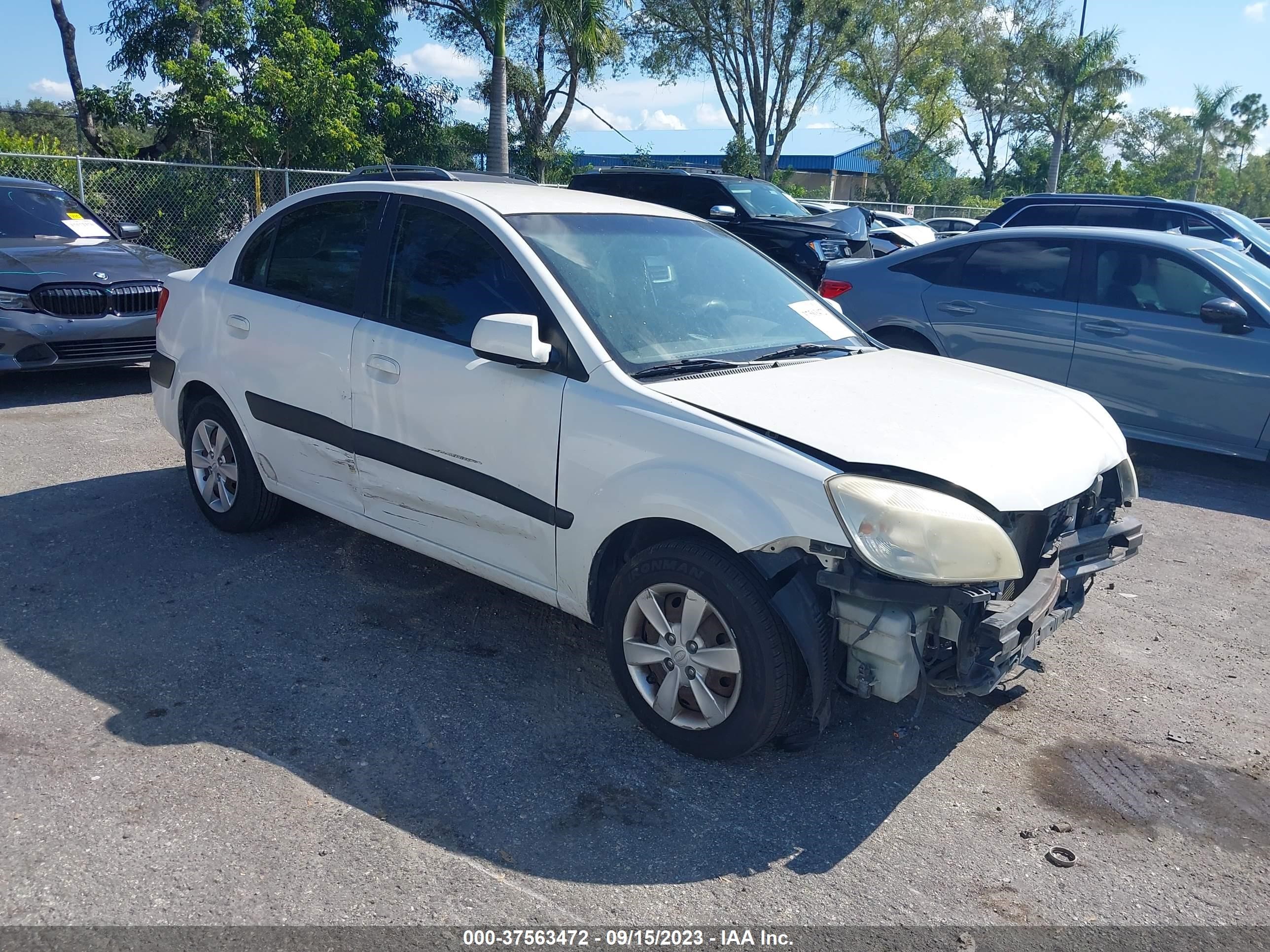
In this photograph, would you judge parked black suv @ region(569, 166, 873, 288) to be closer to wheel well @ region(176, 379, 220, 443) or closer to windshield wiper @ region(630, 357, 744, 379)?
wheel well @ region(176, 379, 220, 443)

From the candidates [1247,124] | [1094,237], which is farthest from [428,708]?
[1247,124]

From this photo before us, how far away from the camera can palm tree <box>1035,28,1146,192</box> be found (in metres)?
40.7

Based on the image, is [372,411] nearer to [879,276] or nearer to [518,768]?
[518,768]

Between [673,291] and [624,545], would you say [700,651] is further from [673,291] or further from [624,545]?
[673,291]

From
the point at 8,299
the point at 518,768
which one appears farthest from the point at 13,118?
the point at 518,768

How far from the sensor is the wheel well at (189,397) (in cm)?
527

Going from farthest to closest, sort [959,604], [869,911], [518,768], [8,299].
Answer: [8,299], [518,768], [959,604], [869,911]

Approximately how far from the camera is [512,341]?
3.61m

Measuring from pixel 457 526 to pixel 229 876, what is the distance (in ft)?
5.33

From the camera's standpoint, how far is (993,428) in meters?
3.54

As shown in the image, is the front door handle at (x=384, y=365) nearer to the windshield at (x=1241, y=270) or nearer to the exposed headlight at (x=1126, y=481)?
the exposed headlight at (x=1126, y=481)

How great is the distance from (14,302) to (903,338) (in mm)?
6995

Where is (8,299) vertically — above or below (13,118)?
below

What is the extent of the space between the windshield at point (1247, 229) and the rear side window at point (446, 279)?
1069cm
